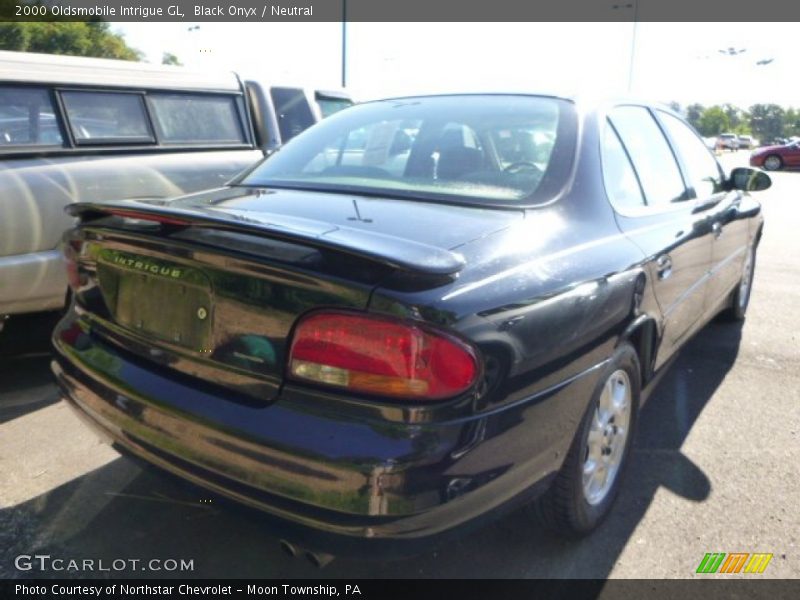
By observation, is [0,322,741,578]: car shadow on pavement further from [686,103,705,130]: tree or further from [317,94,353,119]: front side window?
[686,103,705,130]: tree

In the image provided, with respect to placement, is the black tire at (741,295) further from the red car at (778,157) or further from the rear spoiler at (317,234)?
the red car at (778,157)

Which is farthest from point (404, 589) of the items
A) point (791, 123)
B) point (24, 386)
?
point (791, 123)

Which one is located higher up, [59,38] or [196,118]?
[59,38]

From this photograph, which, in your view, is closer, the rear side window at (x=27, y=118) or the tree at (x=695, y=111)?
the rear side window at (x=27, y=118)

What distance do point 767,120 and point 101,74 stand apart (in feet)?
413

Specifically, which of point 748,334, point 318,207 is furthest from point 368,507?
point 748,334

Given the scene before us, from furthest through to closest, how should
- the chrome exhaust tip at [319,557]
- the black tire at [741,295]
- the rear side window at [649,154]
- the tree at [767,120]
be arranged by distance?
1. the tree at [767,120]
2. the black tire at [741,295]
3. the rear side window at [649,154]
4. the chrome exhaust tip at [319,557]

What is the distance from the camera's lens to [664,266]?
117 inches

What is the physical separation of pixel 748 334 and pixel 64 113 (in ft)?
16.9

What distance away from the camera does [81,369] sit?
2.47m

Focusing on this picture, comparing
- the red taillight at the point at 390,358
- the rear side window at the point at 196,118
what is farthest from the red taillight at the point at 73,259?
→ the rear side window at the point at 196,118

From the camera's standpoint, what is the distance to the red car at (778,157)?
105 ft

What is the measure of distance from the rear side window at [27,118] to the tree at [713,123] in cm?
9621

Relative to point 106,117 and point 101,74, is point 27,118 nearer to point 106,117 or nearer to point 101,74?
point 106,117
